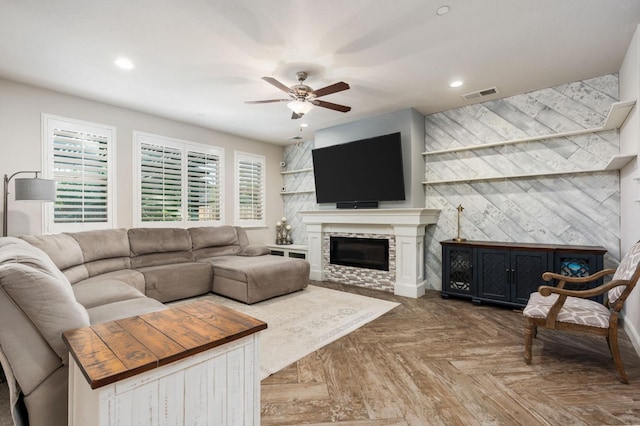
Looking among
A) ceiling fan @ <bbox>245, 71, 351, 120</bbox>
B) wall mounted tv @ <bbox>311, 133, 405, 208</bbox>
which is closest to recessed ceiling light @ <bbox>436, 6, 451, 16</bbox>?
ceiling fan @ <bbox>245, 71, 351, 120</bbox>

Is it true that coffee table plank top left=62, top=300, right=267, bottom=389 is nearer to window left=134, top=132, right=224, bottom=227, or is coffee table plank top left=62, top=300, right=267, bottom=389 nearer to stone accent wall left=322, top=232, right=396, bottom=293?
stone accent wall left=322, top=232, right=396, bottom=293

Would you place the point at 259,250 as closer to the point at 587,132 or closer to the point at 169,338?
the point at 169,338

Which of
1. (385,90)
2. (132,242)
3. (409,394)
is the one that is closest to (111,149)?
(132,242)

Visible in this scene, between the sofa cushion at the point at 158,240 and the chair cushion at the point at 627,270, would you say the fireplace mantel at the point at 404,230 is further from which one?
the sofa cushion at the point at 158,240

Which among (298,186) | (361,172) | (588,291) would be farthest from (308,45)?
(298,186)

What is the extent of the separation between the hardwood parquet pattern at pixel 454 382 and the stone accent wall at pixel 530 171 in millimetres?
1385

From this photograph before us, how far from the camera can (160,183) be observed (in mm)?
4773

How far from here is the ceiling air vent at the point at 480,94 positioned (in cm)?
377

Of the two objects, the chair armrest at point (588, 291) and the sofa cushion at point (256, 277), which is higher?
the chair armrest at point (588, 291)

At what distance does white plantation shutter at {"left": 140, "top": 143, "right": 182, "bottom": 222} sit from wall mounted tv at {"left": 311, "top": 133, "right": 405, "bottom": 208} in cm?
242

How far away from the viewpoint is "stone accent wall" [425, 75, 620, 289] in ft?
11.2

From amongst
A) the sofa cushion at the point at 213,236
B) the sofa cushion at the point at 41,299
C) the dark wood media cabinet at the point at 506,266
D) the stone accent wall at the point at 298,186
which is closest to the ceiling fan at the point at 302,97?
the sofa cushion at the point at 41,299

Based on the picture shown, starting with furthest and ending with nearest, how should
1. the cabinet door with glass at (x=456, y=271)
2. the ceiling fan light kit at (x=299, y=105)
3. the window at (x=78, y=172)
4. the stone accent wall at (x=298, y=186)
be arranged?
the stone accent wall at (x=298, y=186), the cabinet door with glass at (x=456, y=271), the window at (x=78, y=172), the ceiling fan light kit at (x=299, y=105)

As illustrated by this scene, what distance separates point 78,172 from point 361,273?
14.3 ft
